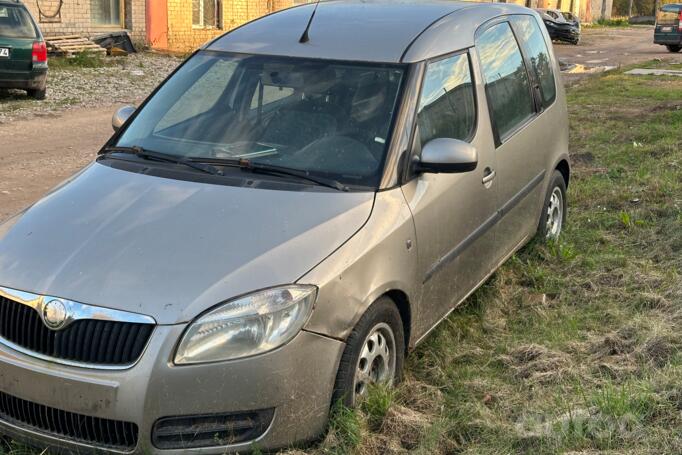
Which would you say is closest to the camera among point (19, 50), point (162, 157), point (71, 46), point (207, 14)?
point (162, 157)

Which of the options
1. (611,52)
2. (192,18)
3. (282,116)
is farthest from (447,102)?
(611,52)

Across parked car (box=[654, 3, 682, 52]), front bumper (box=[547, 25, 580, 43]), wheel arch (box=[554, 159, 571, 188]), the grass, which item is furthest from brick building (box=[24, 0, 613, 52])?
wheel arch (box=[554, 159, 571, 188])

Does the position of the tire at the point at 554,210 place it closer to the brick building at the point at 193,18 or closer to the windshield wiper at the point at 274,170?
the windshield wiper at the point at 274,170

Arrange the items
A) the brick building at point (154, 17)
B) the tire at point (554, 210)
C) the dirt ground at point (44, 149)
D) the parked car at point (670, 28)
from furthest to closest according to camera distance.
→ the parked car at point (670, 28) → the brick building at point (154, 17) → the dirt ground at point (44, 149) → the tire at point (554, 210)

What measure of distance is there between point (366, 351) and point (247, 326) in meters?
0.66

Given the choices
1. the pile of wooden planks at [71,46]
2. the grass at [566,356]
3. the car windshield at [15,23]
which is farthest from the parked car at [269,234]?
the pile of wooden planks at [71,46]

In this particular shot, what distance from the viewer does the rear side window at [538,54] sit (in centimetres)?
586

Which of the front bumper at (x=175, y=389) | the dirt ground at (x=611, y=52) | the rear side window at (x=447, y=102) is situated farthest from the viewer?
the dirt ground at (x=611, y=52)

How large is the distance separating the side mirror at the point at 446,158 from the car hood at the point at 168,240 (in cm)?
38

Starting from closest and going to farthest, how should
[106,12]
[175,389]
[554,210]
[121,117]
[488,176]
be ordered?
1. [175,389]
2. [488,176]
3. [121,117]
4. [554,210]
5. [106,12]

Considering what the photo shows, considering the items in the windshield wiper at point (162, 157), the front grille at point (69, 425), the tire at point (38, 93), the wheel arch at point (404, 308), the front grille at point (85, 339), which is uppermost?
the windshield wiper at point (162, 157)

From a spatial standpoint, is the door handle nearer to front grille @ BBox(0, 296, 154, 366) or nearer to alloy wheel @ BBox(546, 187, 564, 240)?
alloy wheel @ BBox(546, 187, 564, 240)

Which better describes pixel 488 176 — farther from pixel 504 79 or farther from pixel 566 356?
pixel 566 356

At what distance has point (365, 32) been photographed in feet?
14.9
